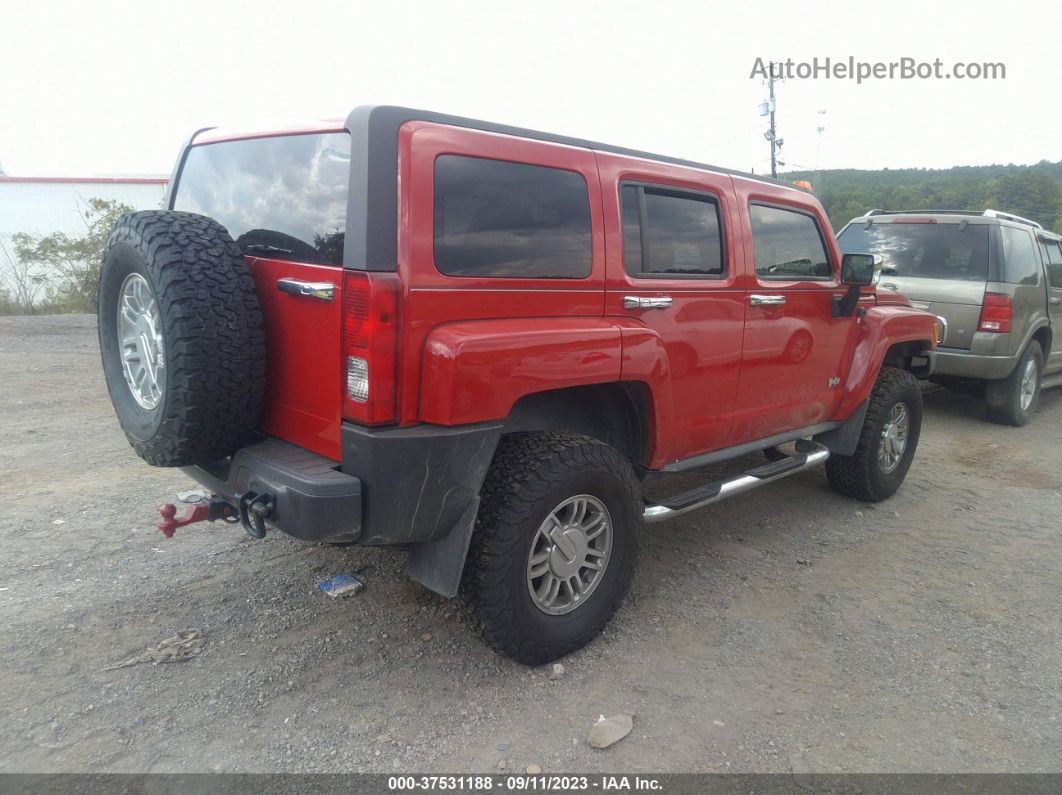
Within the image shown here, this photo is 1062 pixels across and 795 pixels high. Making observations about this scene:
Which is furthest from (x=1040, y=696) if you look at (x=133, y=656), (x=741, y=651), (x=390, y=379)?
(x=133, y=656)

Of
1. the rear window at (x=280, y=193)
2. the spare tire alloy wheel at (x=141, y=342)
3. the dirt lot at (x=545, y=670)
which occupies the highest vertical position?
Result: the rear window at (x=280, y=193)

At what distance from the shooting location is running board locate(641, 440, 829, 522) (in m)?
3.46

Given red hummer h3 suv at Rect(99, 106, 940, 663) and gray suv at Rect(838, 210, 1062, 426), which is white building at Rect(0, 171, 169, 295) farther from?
red hummer h3 suv at Rect(99, 106, 940, 663)

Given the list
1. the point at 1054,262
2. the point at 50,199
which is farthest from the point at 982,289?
the point at 50,199

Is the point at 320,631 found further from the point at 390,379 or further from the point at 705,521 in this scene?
the point at 705,521

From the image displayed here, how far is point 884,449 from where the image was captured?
16.3 ft

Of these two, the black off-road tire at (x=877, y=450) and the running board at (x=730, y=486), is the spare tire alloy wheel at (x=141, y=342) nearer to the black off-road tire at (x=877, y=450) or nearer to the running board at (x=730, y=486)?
the running board at (x=730, y=486)

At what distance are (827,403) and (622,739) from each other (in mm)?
2666

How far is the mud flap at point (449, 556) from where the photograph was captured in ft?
8.75

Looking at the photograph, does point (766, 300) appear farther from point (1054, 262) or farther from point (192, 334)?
point (1054, 262)

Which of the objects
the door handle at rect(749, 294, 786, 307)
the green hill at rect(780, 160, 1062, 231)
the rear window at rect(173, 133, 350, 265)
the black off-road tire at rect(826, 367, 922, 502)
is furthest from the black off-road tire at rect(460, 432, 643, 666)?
the green hill at rect(780, 160, 1062, 231)

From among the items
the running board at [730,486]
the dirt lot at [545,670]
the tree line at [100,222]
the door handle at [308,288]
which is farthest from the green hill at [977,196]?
the door handle at [308,288]

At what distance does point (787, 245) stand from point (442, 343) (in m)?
2.51

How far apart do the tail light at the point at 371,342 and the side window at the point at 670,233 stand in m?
1.19
